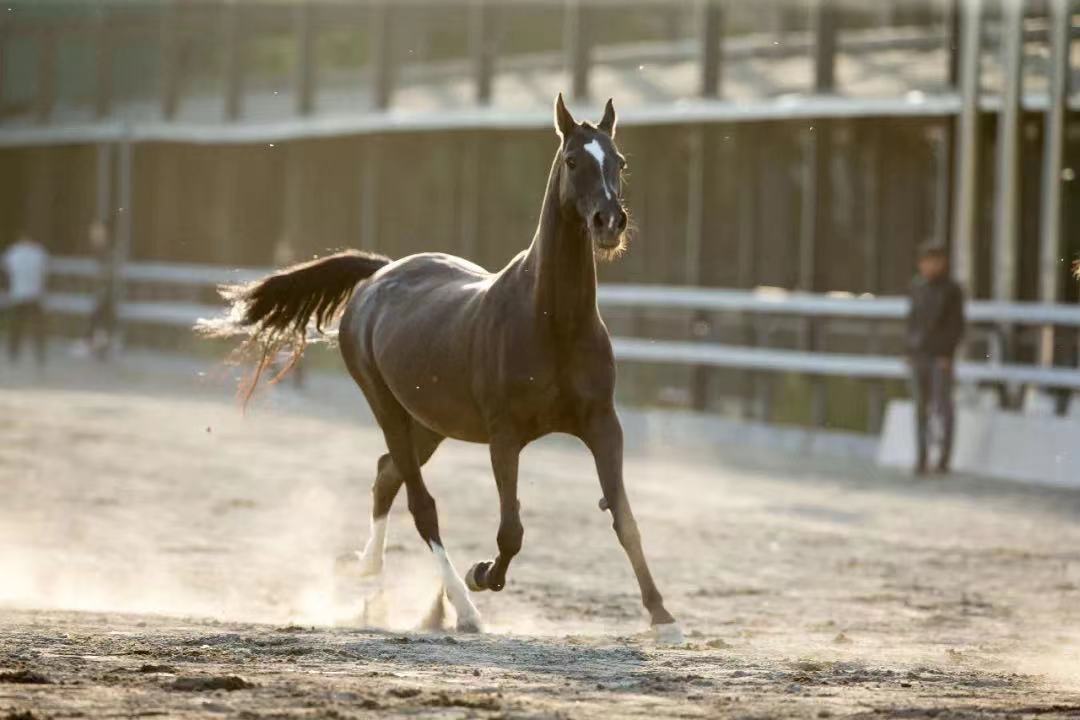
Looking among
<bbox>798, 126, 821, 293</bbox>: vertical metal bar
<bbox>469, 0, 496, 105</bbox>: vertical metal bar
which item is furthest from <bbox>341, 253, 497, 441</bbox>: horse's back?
<bbox>469, 0, 496, 105</bbox>: vertical metal bar

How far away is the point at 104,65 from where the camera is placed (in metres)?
37.4

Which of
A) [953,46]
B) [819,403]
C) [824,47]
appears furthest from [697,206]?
[953,46]

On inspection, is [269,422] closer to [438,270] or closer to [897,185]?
[897,185]

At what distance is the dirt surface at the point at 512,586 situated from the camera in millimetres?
7129

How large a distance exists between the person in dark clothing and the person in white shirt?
49.4 feet

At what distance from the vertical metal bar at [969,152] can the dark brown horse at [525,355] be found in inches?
424

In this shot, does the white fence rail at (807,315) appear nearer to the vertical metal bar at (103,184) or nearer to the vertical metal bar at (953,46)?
the vertical metal bar at (953,46)

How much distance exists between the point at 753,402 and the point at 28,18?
2117cm

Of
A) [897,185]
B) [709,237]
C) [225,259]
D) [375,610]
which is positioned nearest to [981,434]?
[897,185]

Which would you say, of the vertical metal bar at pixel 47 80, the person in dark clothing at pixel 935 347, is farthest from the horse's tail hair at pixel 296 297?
the vertical metal bar at pixel 47 80

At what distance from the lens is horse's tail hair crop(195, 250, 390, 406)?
11.9 meters

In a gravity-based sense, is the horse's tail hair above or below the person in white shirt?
above

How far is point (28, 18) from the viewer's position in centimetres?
4012

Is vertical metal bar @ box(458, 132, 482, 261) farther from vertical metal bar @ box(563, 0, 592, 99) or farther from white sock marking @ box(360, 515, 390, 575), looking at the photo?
white sock marking @ box(360, 515, 390, 575)
